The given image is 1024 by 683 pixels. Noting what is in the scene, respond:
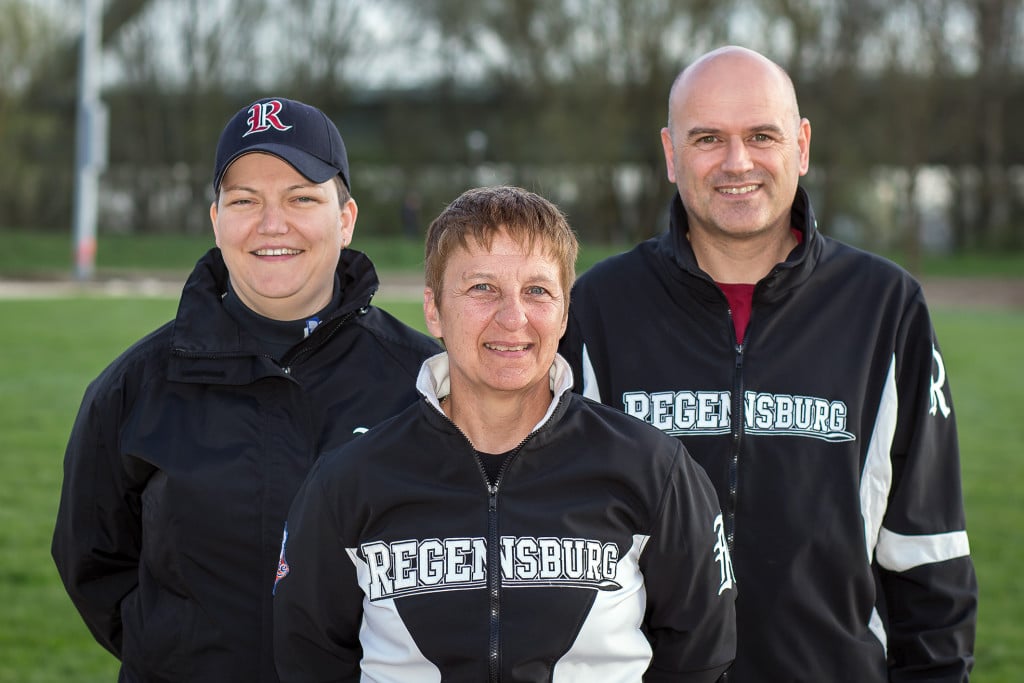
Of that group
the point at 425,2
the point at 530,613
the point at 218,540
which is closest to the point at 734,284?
the point at 530,613

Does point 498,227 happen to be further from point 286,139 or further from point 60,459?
point 60,459

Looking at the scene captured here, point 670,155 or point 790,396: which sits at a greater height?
point 670,155

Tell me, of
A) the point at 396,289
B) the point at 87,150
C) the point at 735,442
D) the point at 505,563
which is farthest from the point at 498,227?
the point at 87,150

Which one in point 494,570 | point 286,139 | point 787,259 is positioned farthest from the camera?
point 787,259

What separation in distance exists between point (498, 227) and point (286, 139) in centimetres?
75

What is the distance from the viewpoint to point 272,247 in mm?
2791

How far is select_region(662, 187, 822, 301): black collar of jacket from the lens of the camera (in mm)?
2932

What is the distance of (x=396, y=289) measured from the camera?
24.2 meters

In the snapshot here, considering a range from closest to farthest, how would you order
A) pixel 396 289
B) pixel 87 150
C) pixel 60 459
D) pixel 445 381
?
pixel 445 381
pixel 60 459
pixel 396 289
pixel 87 150

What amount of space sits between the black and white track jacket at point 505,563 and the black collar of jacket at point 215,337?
1.52ft

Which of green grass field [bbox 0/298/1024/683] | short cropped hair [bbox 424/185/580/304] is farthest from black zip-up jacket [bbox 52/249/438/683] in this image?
green grass field [bbox 0/298/1024/683]

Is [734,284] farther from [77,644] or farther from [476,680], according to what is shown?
[77,644]

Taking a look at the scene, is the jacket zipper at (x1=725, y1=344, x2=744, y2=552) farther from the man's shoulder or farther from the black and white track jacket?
the black and white track jacket

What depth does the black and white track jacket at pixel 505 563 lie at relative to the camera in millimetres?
2270
